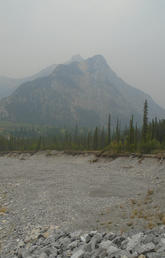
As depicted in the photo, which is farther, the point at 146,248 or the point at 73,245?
the point at 73,245

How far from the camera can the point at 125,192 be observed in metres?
21.3

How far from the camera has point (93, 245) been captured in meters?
8.73

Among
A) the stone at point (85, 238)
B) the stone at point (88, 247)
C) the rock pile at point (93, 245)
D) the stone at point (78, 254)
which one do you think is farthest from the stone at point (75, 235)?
the stone at point (78, 254)

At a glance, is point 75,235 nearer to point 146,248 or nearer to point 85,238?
point 85,238

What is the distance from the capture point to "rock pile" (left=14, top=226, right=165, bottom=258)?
748 centimetres

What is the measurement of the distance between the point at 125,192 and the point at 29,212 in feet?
36.9

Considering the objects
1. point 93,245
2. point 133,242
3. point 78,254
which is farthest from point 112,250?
point 78,254

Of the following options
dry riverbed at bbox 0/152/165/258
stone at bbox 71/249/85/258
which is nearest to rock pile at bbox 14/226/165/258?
stone at bbox 71/249/85/258

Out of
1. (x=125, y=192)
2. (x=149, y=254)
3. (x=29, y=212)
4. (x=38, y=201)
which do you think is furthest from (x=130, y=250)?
(x=125, y=192)

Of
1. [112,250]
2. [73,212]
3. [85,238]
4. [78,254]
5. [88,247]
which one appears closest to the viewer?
[112,250]

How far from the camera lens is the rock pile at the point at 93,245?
748cm

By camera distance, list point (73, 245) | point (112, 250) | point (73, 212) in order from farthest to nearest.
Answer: point (73, 212)
point (73, 245)
point (112, 250)

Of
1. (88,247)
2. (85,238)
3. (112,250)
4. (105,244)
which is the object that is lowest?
(85,238)

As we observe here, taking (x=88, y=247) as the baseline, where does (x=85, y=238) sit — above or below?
below
